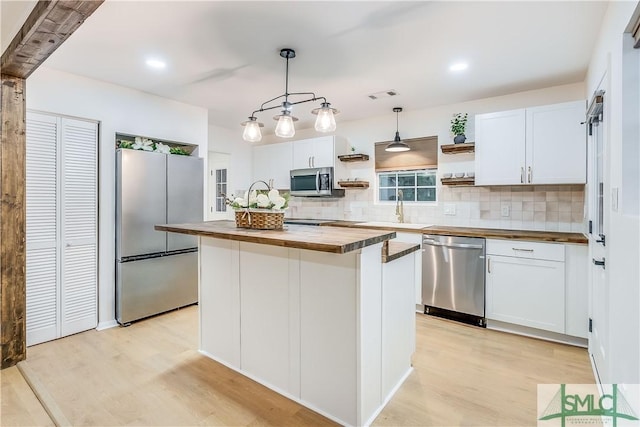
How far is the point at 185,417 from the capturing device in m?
1.89

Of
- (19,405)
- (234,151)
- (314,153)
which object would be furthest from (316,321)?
(234,151)

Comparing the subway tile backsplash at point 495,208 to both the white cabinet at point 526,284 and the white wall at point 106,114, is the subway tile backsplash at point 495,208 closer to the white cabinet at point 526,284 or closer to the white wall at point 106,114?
the white cabinet at point 526,284

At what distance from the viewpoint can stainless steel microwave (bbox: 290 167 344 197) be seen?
4.64 meters

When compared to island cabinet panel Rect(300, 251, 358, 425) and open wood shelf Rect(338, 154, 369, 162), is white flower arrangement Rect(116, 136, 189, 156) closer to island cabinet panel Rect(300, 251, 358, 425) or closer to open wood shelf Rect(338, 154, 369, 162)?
→ open wood shelf Rect(338, 154, 369, 162)

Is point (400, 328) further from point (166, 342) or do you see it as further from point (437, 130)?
point (437, 130)

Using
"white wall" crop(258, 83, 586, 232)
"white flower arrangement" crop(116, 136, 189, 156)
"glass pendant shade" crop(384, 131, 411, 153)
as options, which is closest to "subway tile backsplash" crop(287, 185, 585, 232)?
"white wall" crop(258, 83, 586, 232)

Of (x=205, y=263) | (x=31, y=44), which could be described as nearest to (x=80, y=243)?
(x=205, y=263)

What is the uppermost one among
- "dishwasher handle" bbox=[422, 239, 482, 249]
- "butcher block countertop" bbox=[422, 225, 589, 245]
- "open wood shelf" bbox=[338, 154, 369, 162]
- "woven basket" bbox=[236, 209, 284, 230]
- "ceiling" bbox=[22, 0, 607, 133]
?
"ceiling" bbox=[22, 0, 607, 133]

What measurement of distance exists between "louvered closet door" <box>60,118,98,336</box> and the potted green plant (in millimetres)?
3836

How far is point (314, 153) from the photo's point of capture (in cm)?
482

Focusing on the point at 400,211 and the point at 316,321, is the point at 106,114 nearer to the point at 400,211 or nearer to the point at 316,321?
the point at 316,321

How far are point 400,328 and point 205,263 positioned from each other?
5.15ft

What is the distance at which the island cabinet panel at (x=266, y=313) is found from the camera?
2.08 meters

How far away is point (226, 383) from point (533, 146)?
3.42m
